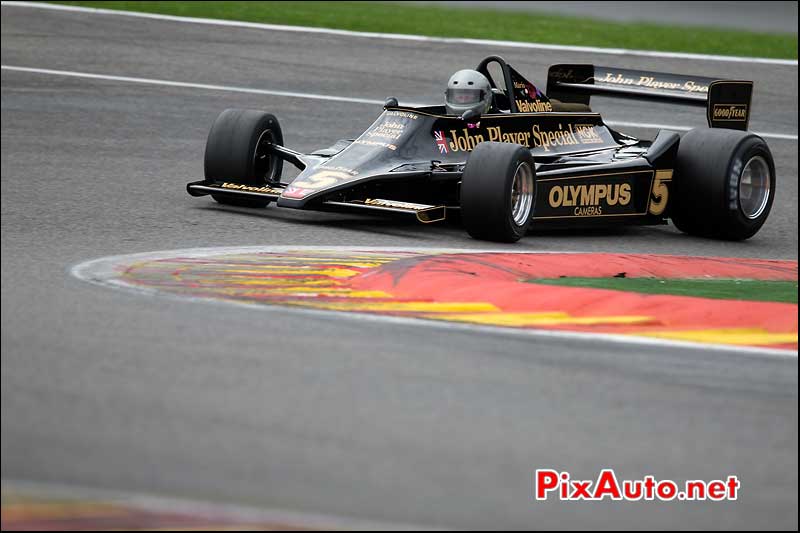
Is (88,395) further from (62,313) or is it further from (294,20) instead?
(294,20)

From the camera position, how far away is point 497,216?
325 inches

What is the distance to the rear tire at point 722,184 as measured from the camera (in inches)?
372

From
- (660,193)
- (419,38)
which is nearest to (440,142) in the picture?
(660,193)

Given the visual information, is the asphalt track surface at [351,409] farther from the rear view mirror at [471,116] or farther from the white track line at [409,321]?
the rear view mirror at [471,116]

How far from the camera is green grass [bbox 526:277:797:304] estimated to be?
6.35 meters

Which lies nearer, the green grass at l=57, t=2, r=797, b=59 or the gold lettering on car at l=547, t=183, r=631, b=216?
the gold lettering on car at l=547, t=183, r=631, b=216

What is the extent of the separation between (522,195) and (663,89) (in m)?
2.51

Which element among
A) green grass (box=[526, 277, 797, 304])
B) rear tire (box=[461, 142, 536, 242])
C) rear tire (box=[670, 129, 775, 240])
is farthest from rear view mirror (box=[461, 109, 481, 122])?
green grass (box=[526, 277, 797, 304])

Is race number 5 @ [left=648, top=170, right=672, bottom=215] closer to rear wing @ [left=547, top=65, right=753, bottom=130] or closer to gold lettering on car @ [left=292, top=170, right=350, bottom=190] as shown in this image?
rear wing @ [left=547, top=65, right=753, bottom=130]

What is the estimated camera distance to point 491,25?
1977 cm

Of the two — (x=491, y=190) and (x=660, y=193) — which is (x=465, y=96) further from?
(x=660, y=193)

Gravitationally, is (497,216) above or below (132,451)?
above

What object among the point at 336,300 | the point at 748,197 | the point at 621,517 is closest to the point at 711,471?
the point at 621,517

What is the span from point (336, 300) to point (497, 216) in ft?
8.41
